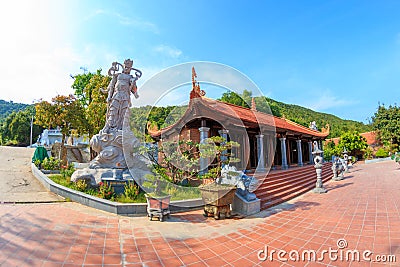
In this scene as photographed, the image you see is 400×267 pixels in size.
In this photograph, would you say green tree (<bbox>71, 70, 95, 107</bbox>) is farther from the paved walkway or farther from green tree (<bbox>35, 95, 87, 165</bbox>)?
the paved walkway

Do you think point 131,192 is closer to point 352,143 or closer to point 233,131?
point 233,131

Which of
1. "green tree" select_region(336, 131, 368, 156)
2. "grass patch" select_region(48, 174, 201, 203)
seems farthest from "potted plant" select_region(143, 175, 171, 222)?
"green tree" select_region(336, 131, 368, 156)

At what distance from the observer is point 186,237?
372 centimetres

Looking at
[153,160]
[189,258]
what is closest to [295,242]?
[189,258]

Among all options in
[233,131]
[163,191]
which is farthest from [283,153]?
[163,191]

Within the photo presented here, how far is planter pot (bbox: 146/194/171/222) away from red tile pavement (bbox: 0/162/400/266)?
21 cm

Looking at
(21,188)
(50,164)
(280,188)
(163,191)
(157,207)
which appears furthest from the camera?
(50,164)

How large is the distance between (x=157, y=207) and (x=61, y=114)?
10526mm

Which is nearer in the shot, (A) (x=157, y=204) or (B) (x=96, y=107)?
(A) (x=157, y=204)

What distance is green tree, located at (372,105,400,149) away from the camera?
28.3 m

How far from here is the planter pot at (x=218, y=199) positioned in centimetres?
481

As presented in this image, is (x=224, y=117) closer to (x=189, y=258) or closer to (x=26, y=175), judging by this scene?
(x=189, y=258)

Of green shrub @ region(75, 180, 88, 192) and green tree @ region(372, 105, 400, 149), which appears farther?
green tree @ region(372, 105, 400, 149)

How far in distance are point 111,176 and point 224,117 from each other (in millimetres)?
4612
